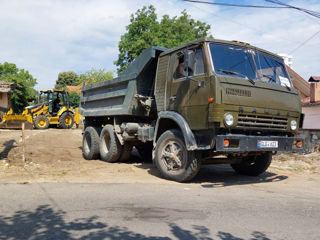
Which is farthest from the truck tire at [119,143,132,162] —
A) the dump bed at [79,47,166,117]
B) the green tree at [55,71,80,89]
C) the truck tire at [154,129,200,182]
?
the green tree at [55,71,80,89]

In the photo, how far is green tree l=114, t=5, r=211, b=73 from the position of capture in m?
32.3

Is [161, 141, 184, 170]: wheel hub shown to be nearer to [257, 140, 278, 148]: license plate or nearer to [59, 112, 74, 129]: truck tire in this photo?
[257, 140, 278, 148]: license plate

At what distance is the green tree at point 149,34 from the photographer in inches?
1273

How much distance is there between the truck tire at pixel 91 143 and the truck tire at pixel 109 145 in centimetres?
33

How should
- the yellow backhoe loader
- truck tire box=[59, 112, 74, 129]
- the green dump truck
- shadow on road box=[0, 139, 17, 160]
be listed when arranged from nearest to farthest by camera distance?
the green dump truck
shadow on road box=[0, 139, 17, 160]
the yellow backhoe loader
truck tire box=[59, 112, 74, 129]

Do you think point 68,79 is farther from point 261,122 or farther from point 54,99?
point 261,122

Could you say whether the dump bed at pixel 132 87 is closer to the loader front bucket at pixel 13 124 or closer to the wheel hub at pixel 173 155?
the wheel hub at pixel 173 155

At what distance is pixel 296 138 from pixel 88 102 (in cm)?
692

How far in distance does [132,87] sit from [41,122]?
14.2 metres

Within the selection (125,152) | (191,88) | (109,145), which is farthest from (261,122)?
(109,145)

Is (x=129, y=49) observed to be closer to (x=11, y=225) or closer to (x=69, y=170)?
(x=69, y=170)

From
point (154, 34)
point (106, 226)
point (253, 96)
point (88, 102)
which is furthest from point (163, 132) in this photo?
point (154, 34)

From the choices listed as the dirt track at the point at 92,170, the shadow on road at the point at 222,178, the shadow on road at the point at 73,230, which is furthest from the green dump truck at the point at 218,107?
the shadow on road at the point at 73,230

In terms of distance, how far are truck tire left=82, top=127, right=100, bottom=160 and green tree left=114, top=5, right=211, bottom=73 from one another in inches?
852
